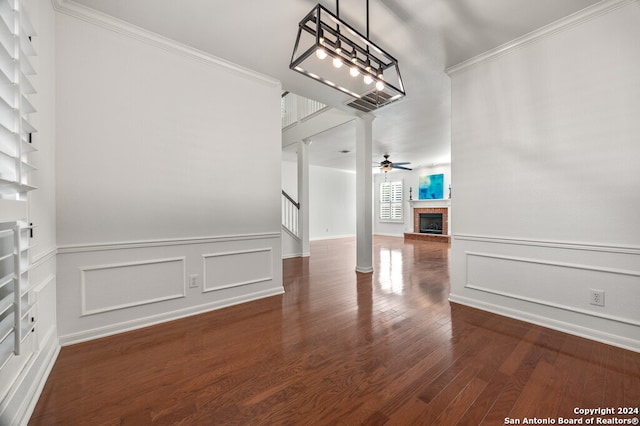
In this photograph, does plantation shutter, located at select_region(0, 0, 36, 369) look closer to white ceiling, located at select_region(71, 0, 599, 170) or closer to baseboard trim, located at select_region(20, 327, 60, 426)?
baseboard trim, located at select_region(20, 327, 60, 426)

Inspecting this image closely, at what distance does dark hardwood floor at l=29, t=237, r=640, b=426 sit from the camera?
1467mm

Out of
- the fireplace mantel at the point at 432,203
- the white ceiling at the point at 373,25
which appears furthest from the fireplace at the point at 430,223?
the white ceiling at the point at 373,25

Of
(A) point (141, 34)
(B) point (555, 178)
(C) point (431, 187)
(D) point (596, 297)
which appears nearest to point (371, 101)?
(B) point (555, 178)

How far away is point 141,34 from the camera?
249cm

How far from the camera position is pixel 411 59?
294 cm

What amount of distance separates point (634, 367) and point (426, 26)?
309 centimetres

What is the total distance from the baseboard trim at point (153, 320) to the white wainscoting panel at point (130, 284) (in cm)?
16

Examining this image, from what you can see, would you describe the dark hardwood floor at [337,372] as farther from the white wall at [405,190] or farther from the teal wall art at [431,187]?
the white wall at [405,190]

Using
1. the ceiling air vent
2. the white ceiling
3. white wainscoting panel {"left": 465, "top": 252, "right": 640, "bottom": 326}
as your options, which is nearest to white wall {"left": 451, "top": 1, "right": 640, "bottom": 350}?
white wainscoting panel {"left": 465, "top": 252, "right": 640, "bottom": 326}

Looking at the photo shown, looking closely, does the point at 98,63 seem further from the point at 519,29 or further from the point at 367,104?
the point at 519,29

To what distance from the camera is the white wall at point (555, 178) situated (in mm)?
2145

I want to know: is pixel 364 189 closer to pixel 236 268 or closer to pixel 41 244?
pixel 236 268

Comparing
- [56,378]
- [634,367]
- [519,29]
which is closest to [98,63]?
[56,378]

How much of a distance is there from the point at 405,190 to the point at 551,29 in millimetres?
8354
